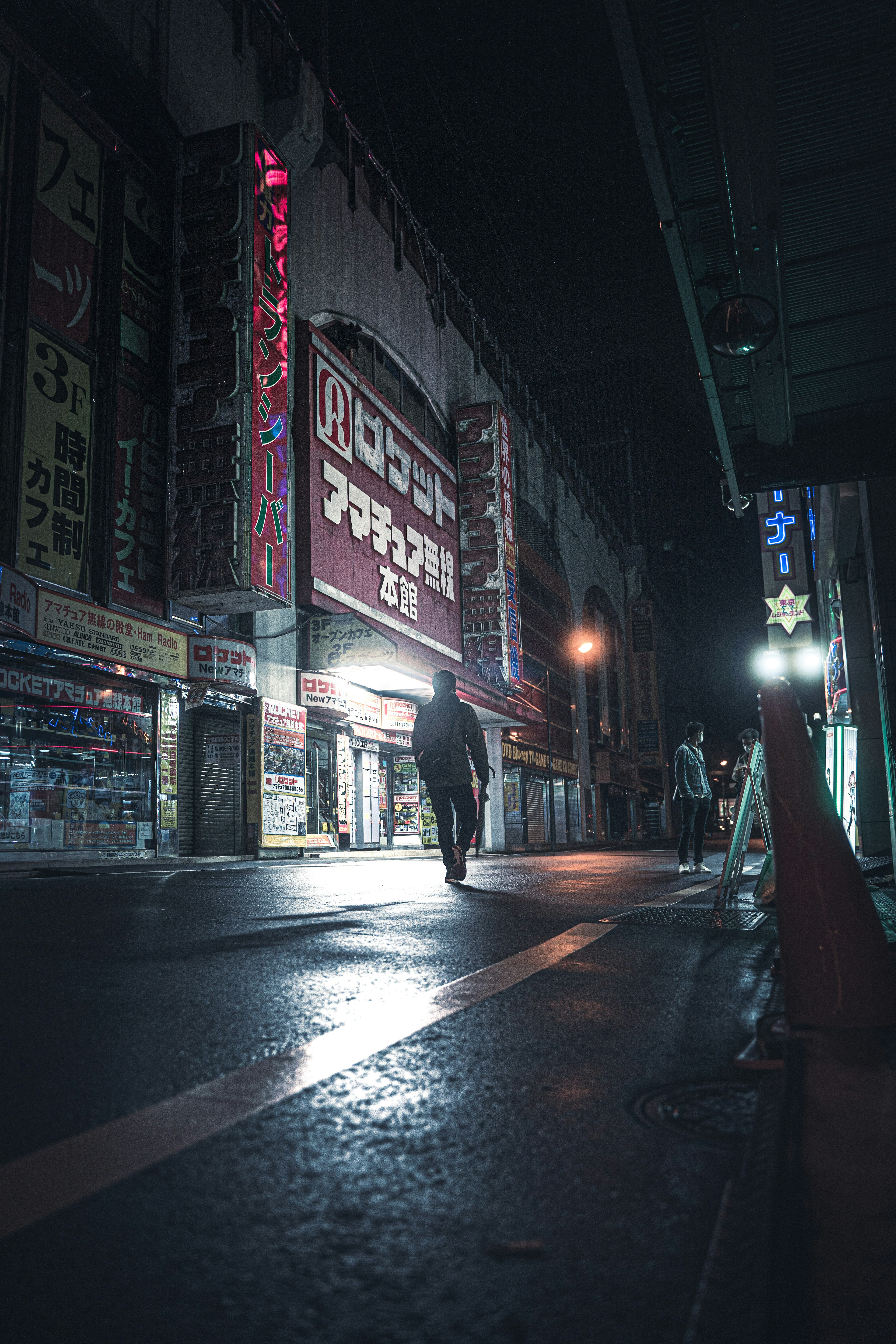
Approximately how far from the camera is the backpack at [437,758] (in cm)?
819

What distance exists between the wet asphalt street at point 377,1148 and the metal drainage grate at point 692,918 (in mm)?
763

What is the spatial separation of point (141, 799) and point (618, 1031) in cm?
1352

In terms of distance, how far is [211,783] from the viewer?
1675 centimetres

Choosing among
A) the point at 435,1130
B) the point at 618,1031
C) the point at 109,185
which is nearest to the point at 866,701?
the point at 618,1031

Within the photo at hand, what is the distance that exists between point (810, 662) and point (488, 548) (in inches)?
352

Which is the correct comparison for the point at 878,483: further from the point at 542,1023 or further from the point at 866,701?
the point at 542,1023

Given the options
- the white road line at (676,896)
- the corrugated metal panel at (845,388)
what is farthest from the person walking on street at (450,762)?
the corrugated metal panel at (845,388)

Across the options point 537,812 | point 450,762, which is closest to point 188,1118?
point 450,762

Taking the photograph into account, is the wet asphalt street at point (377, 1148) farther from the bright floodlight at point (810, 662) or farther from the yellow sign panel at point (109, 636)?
the bright floodlight at point (810, 662)

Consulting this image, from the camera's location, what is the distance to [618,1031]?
2.47 metres

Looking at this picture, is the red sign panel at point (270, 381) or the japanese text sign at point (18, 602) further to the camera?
the red sign panel at point (270, 381)

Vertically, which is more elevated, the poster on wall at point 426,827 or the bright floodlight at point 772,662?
the bright floodlight at point 772,662

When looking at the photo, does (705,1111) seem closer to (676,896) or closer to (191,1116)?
(191,1116)

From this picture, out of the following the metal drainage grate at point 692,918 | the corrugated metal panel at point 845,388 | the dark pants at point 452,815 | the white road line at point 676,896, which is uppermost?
the corrugated metal panel at point 845,388
